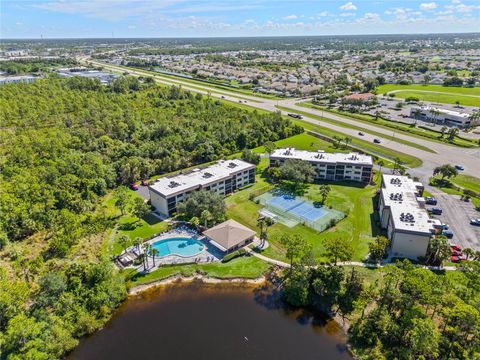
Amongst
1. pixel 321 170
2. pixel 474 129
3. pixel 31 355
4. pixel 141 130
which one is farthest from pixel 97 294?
pixel 474 129

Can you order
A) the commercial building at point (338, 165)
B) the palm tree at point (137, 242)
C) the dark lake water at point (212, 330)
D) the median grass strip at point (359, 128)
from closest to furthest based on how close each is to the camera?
the dark lake water at point (212, 330) → the palm tree at point (137, 242) → the commercial building at point (338, 165) → the median grass strip at point (359, 128)

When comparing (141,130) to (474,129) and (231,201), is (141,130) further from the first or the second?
(474,129)

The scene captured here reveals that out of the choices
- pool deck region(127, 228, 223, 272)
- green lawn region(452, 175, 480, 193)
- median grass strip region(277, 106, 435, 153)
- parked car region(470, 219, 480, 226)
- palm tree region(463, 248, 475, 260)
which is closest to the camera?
palm tree region(463, 248, 475, 260)

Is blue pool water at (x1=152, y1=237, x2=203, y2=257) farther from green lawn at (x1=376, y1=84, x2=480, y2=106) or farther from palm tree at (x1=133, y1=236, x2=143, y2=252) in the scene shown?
green lawn at (x1=376, y1=84, x2=480, y2=106)

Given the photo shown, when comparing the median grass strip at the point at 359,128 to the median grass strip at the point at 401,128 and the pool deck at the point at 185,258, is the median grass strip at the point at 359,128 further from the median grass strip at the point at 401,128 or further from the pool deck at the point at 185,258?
the pool deck at the point at 185,258

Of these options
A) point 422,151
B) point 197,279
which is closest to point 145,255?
point 197,279

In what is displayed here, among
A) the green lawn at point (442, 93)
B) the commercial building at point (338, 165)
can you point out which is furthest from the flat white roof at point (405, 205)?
the green lawn at point (442, 93)

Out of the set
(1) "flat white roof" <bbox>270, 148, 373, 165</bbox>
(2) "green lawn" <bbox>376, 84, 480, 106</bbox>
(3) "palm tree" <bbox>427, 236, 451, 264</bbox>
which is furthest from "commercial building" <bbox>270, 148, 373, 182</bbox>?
(2) "green lawn" <bbox>376, 84, 480, 106</bbox>
